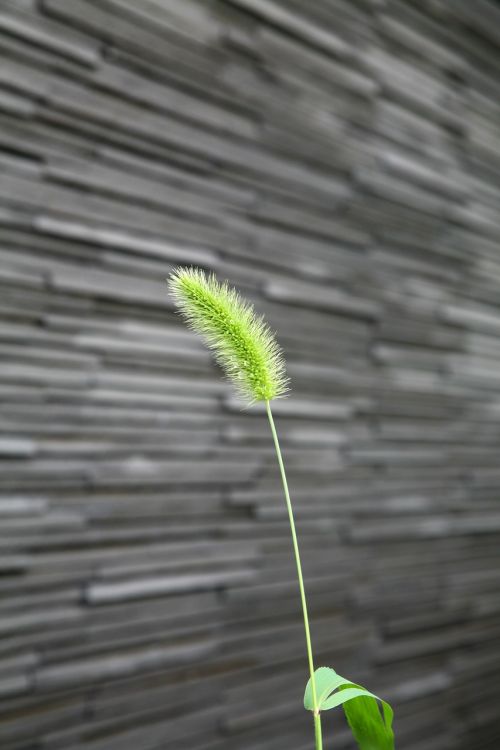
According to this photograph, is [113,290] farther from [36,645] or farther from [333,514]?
[333,514]

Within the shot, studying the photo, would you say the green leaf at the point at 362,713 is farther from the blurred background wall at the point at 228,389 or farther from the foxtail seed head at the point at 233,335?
the blurred background wall at the point at 228,389

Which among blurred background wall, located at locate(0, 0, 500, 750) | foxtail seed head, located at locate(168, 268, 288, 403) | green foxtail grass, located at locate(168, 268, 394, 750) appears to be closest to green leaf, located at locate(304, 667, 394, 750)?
green foxtail grass, located at locate(168, 268, 394, 750)

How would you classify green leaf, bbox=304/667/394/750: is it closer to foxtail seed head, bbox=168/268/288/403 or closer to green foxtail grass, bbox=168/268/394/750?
green foxtail grass, bbox=168/268/394/750

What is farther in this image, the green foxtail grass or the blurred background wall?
the blurred background wall

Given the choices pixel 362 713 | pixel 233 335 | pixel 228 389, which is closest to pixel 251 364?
pixel 233 335

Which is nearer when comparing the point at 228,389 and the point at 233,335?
the point at 233,335

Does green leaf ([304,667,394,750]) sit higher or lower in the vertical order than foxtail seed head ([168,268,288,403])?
lower

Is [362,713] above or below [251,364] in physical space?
below

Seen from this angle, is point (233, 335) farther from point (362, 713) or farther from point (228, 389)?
point (228, 389)
